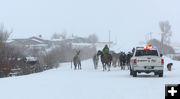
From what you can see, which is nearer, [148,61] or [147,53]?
[148,61]

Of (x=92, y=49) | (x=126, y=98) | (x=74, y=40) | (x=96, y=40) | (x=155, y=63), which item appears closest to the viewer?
(x=126, y=98)

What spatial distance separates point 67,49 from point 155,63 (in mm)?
86899

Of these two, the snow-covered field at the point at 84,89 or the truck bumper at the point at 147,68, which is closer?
the snow-covered field at the point at 84,89

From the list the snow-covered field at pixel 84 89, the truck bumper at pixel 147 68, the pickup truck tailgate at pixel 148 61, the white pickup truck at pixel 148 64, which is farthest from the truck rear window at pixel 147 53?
the snow-covered field at pixel 84 89

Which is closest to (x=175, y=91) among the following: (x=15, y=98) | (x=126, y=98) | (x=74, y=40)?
(x=126, y=98)

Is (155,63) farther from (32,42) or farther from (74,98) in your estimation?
(32,42)

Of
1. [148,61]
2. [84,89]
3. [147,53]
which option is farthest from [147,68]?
[84,89]

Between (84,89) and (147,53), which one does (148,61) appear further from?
(84,89)

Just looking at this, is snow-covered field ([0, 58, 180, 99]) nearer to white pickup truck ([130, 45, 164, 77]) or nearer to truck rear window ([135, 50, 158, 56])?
white pickup truck ([130, 45, 164, 77])

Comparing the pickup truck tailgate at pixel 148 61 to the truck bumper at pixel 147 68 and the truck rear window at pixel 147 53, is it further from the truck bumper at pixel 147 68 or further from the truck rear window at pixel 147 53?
the truck rear window at pixel 147 53

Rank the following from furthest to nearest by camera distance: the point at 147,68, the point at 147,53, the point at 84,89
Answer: the point at 147,53, the point at 147,68, the point at 84,89

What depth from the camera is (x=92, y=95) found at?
1166cm

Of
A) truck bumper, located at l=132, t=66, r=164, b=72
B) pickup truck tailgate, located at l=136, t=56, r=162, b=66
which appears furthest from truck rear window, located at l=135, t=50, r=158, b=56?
truck bumper, located at l=132, t=66, r=164, b=72

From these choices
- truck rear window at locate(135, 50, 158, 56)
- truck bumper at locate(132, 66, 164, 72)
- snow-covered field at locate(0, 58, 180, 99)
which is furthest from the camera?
truck rear window at locate(135, 50, 158, 56)
